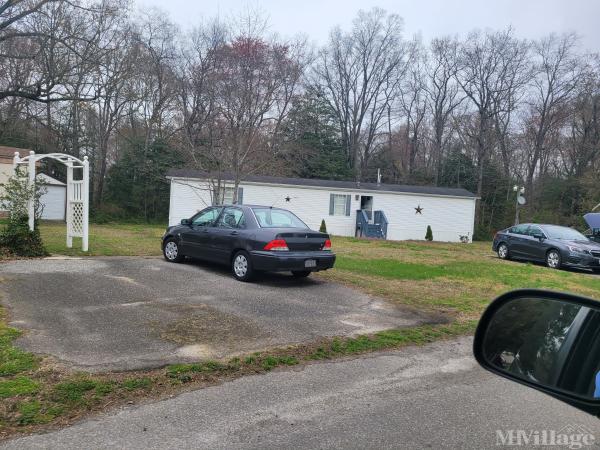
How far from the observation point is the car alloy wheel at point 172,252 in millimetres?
10648

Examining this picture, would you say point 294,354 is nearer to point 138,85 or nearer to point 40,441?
point 40,441

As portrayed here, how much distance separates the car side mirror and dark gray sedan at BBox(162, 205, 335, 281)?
622 cm

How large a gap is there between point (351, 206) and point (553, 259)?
1325 cm

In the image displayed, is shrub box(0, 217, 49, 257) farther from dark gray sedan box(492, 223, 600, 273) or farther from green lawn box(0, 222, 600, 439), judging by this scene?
dark gray sedan box(492, 223, 600, 273)

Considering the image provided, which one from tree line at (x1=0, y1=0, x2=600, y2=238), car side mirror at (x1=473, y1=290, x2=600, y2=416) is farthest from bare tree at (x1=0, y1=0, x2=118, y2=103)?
car side mirror at (x1=473, y1=290, x2=600, y2=416)

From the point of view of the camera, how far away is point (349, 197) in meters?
26.7

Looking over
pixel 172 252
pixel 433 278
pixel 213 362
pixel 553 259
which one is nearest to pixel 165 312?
pixel 213 362

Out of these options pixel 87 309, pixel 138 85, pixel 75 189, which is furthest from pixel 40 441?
pixel 138 85

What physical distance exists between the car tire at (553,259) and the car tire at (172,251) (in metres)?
11.4

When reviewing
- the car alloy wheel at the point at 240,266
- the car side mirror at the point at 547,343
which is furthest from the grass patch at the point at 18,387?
the car alloy wheel at the point at 240,266

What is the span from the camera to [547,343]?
191cm

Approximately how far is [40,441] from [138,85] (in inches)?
1230

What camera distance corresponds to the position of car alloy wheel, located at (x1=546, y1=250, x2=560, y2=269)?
1451cm

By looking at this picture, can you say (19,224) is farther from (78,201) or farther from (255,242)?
(255,242)
